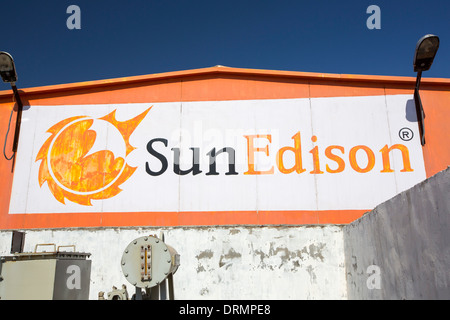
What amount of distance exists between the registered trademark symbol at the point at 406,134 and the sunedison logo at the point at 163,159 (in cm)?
24

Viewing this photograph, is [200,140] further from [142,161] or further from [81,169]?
[81,169]

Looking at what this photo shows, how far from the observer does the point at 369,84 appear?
1034cm

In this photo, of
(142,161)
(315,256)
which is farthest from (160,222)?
(315,256)

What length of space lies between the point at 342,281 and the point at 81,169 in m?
6.79

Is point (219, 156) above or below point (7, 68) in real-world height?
below

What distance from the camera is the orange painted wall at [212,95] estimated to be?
31.0ft

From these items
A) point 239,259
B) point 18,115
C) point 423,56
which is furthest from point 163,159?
point 423,56

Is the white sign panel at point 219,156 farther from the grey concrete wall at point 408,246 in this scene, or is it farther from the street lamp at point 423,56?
the grey concrete wall at point 408,246

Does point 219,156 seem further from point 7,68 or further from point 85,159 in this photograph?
point 7,68

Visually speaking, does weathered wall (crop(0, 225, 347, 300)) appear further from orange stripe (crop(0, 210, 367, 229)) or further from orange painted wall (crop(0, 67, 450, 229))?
orange painted wall (crop(0, 67, 450, 229))

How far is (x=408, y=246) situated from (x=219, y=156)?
17.9 feet

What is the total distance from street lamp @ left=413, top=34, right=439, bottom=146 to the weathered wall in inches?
138

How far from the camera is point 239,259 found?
8867 mm
